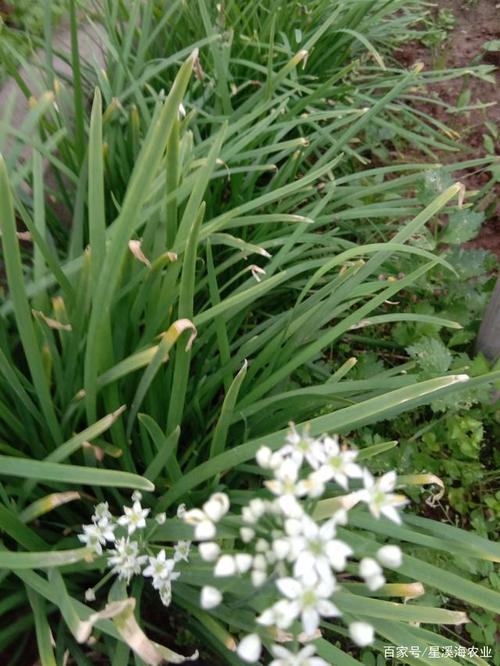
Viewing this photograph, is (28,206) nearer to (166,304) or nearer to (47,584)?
(166,304)

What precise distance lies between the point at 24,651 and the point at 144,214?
771 mm

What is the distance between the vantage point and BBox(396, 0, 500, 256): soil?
2062mm

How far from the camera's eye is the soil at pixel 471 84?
206cm

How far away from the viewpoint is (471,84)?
2547 millimetres

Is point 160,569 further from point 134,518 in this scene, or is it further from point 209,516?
point 209,516

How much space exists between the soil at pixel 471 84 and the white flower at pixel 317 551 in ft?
5.45

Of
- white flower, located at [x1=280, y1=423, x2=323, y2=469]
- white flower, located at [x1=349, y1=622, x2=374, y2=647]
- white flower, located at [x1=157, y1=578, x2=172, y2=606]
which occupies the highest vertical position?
white flower, located at [x1=280, y1=423, x2=323, y2=469]

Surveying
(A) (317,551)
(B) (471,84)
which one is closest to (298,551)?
(A) (317,551)

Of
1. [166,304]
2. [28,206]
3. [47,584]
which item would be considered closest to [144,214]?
[166,304]

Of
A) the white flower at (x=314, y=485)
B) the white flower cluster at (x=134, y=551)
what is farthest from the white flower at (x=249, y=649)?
the white flower cluster at (x=134, y=551)

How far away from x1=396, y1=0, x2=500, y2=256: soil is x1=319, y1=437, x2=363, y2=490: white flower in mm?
1577

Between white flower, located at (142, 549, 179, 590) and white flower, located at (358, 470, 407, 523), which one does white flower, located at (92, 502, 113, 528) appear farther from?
white flower, located at (358, 470, 407, 523)

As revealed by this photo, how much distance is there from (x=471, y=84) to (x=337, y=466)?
2.49 metres

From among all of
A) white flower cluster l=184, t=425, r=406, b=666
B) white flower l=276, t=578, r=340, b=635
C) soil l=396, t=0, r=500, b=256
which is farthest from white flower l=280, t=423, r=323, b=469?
soil l=396, t=0, r=500, b=256
